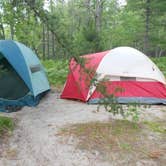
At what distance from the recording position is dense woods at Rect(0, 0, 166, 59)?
12.4 ft

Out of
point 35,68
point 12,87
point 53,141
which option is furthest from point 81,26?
point 53,141

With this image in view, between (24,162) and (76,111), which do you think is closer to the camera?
(24,162)

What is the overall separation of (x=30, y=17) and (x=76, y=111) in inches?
117

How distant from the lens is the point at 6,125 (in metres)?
5.64

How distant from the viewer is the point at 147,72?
24.8 feet

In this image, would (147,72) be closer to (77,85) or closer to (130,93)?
(130,93)

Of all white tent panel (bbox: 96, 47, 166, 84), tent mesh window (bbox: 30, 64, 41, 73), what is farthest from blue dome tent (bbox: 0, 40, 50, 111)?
white tent panel (bbox: 96, 47, 166, 84)

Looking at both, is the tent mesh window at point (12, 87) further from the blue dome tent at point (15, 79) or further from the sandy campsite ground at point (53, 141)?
the sandy campsite ground at point (53, 141)

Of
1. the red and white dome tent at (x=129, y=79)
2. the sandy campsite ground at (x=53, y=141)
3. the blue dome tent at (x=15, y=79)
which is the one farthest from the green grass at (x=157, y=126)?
the blue dome tent at (x=15, y=79)

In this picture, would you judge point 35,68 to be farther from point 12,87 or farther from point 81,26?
point 81,26

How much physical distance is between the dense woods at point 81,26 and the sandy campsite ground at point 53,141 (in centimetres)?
132

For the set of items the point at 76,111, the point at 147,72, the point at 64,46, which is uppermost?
the point at 64,46

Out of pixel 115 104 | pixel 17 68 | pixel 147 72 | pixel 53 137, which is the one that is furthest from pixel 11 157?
pixel 147 72

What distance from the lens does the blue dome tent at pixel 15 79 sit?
7.17 meters
